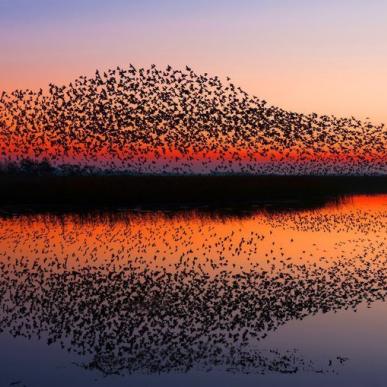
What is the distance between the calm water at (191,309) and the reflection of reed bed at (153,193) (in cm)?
1835

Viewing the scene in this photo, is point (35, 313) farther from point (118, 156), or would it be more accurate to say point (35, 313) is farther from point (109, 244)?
point (118, 156)

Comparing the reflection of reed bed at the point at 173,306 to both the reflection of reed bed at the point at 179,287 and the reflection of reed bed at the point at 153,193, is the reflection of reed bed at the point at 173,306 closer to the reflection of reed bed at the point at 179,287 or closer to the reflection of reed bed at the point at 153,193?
the reflection of reed bed at the point at 179,287

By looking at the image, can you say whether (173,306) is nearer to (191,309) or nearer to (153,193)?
(191,309)

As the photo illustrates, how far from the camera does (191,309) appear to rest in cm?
1588

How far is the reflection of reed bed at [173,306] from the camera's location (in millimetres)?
12148

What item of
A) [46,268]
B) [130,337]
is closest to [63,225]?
[46,268]

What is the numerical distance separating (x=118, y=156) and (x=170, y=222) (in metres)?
31.7

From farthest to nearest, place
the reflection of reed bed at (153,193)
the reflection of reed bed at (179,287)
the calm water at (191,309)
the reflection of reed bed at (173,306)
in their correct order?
the reflection of reed bed at (153,193) → the reflection of reed bed at (179,287) → the reflection of reed bed at (173,306) → the calm water at (191,309)

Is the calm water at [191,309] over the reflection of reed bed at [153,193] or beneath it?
beneath

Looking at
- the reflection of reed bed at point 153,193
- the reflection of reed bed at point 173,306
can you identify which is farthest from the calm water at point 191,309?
the reflection of reed bed at point 153,193

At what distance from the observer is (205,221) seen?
39188 millimetres

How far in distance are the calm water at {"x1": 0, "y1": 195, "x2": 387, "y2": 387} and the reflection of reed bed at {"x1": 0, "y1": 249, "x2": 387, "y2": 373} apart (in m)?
0.03

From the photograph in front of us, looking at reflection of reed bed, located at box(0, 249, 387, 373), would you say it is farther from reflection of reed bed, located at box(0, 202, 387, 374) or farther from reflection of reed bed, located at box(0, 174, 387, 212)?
reflection of reed bed, located at box(0, 174, 387, 212)

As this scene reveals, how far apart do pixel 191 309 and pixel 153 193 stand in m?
39.3
